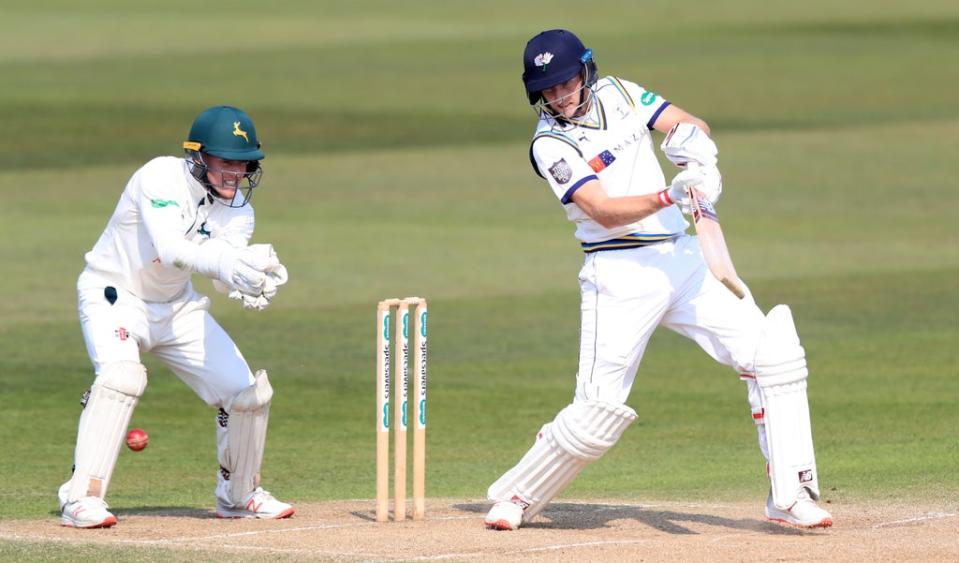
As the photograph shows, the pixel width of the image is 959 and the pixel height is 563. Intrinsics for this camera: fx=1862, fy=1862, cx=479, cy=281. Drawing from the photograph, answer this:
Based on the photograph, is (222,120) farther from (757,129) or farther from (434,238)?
(757,129)

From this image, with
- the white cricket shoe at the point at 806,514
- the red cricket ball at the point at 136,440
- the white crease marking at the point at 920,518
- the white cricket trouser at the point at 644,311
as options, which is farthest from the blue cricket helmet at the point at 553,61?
the red cricket ball at the point at 136,440

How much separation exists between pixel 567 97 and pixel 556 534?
1807 millimetres

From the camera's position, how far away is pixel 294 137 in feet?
84.5

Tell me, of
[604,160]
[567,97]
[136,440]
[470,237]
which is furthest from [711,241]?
[470,237]

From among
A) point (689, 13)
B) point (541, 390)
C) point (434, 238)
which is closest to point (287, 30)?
point (689, 13)

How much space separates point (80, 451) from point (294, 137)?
1815cm

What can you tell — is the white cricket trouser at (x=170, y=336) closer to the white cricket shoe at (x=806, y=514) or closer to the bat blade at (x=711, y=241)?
the bat blade at (x=711, y=241)

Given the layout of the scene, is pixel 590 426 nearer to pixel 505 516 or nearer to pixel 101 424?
pixel 505 516

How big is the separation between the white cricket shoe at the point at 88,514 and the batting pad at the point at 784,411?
2.76 metres

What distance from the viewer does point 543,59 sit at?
765 centimetres

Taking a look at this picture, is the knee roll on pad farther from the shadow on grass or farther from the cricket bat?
the cricket bat

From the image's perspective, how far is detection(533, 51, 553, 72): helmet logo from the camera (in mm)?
7637

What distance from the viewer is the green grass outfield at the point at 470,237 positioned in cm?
1022

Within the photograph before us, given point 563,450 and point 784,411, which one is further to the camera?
point 563,450
